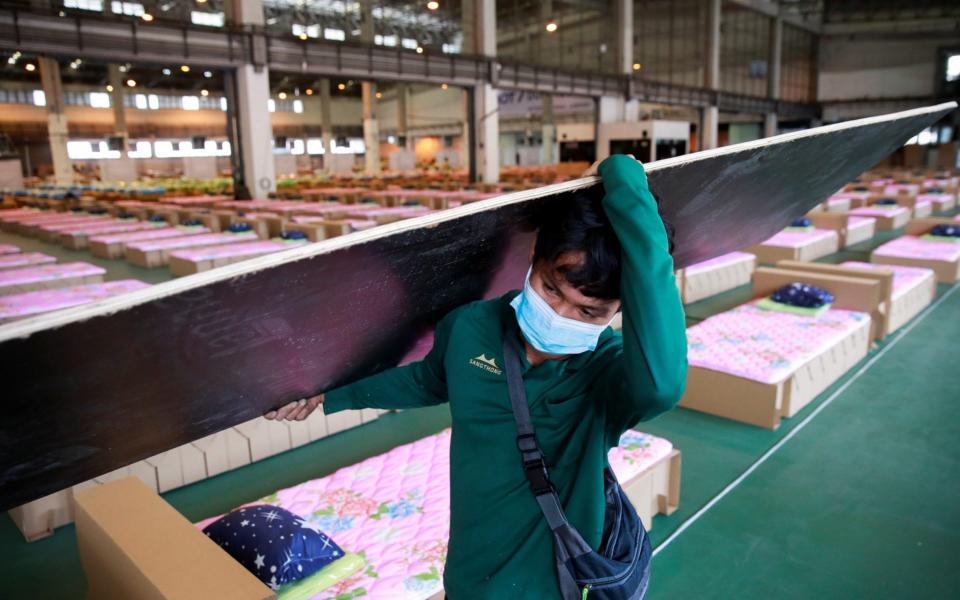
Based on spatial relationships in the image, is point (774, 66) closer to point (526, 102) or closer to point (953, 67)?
point (953, 67)

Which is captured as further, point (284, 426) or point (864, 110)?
point (864, 110)

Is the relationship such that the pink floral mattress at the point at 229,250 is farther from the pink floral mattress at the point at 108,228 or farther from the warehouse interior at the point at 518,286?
the pink floral mattress at the point at 108,228

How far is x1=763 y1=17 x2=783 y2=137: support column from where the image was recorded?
25719mm

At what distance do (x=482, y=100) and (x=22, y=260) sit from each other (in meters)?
11.9

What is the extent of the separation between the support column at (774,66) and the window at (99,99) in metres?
29.0

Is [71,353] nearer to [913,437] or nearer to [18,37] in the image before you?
[913,437]

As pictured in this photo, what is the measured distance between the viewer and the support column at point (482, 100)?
1653cm

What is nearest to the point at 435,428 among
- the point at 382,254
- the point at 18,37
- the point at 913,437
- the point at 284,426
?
the point at 284,426

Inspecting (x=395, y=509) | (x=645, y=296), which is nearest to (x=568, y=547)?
(x=645, y=296)

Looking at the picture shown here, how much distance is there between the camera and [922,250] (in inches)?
272

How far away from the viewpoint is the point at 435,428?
361cm

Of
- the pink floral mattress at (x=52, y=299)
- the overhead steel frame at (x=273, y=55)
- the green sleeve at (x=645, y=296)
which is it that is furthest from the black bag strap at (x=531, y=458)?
the overhead steel frame at (x=273, y=55)

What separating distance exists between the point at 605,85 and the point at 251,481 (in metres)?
18.5

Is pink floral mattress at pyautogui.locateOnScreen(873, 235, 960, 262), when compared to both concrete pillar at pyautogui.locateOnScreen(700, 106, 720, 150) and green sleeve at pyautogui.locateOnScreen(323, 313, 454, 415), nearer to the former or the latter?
green sleeve at pyautogui.locateOnScreen(323, 313, 454, 415)
